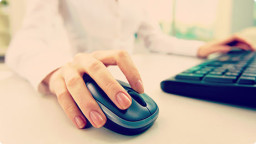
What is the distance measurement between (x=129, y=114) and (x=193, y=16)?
1.99 metres

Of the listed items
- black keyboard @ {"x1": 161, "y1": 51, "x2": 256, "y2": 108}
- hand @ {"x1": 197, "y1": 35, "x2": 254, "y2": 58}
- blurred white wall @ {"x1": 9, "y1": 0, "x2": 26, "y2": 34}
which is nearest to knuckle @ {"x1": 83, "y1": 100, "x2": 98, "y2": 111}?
black keyboard @ {"x1": 161, "y1": 51, "x2": 256, "y2": 108}

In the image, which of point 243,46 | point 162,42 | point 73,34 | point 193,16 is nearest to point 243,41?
point 243,46

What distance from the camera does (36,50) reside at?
0.43m

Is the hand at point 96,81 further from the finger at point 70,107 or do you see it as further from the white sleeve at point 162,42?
the white sleeve at point 162,42

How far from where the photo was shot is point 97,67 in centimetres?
23

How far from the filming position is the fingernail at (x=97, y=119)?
0.20m

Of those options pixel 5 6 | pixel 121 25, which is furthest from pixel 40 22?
pixel 5 6

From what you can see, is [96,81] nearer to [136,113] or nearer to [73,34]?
[136,113]

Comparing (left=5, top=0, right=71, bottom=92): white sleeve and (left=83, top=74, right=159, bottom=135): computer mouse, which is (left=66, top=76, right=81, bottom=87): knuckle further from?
(left=5, top=0, right=71, bottom=92): white sleeve

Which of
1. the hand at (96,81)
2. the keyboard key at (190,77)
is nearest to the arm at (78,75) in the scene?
the hand at (96,81)

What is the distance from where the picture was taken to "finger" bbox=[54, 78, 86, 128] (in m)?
0.22

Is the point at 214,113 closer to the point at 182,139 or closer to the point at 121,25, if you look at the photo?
the point at 182,139

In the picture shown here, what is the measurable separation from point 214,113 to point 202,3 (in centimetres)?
185

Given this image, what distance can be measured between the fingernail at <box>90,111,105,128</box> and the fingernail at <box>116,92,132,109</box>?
25 millimetres
